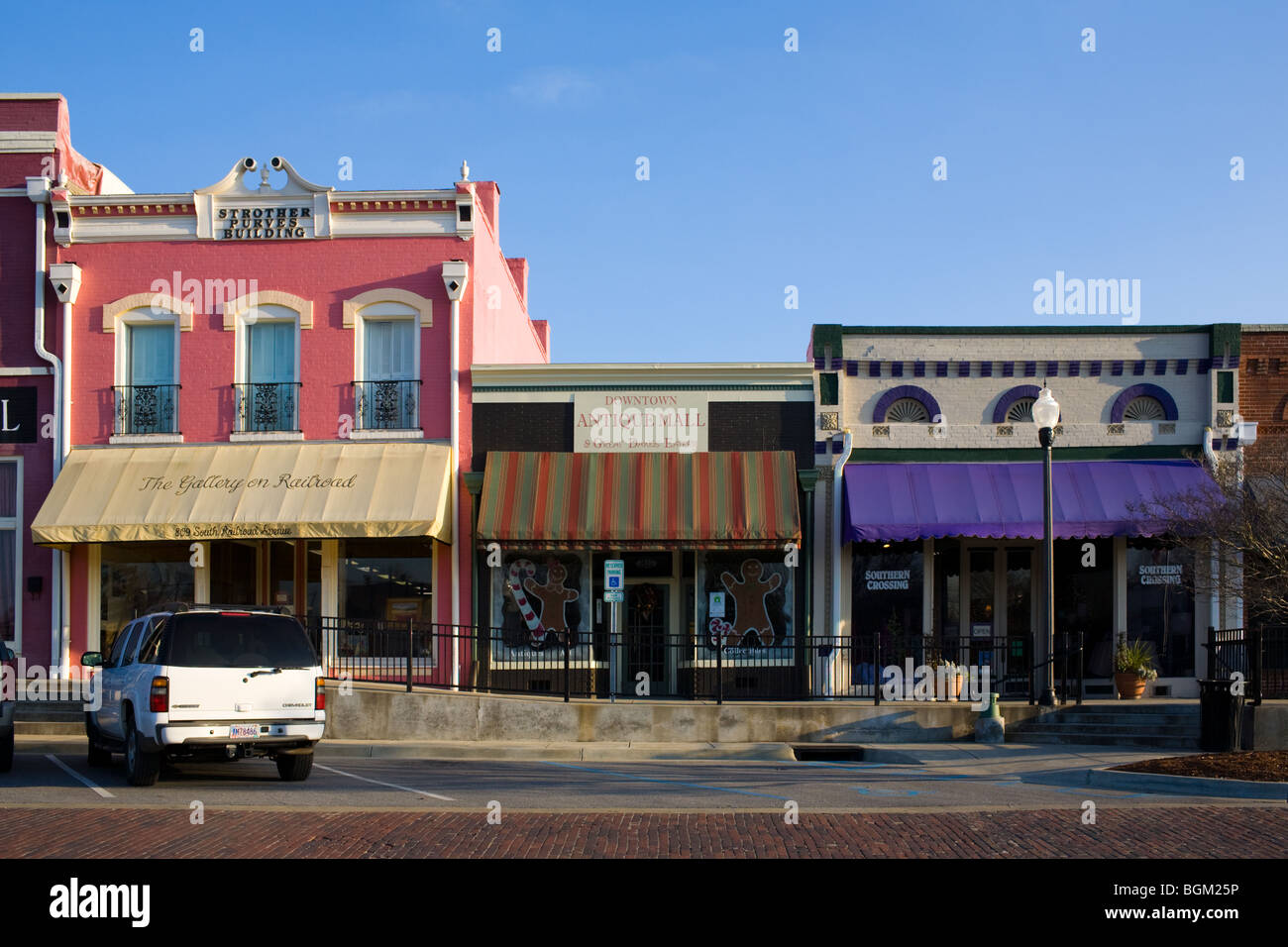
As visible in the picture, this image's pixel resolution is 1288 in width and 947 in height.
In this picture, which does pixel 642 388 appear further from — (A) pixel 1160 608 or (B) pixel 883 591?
(A) pixel 1160 608

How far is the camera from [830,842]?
9656 mm

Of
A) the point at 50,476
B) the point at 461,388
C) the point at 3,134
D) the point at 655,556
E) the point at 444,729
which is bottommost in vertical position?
the point at 444,729

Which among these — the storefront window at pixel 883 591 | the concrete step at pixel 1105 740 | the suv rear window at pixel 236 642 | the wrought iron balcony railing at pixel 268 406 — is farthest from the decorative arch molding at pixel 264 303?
the concrete step at pixel 1105 740

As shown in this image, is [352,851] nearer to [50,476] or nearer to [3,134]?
[50,476]

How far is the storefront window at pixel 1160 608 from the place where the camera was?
2153cm

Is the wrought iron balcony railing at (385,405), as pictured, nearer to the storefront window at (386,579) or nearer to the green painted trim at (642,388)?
the green painted trim at (642,388)

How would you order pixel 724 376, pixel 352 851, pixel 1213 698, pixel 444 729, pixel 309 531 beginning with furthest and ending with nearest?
pixel 724 376 < pixel 309 531 < pixel 444 729 < pixel 1213 698 < pixel 352 851

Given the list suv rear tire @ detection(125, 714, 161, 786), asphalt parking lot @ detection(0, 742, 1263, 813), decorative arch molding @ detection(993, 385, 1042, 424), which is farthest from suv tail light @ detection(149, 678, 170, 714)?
decorative arch molding @ detection(993, 385, 1042, 424)

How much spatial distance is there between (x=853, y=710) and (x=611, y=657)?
14.4ft

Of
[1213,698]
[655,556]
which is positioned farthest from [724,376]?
[1213,698]

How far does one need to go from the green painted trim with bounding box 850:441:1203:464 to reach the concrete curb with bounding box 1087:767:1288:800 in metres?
8.57

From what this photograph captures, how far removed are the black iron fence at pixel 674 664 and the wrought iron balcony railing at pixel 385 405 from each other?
3555 millimetres

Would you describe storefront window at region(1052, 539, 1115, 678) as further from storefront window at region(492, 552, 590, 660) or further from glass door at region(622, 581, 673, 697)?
storefront window at region(492, 552, 590, 660)

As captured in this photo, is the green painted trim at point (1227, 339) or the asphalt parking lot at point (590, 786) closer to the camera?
the asphalt parking lot at point (590, 786)
